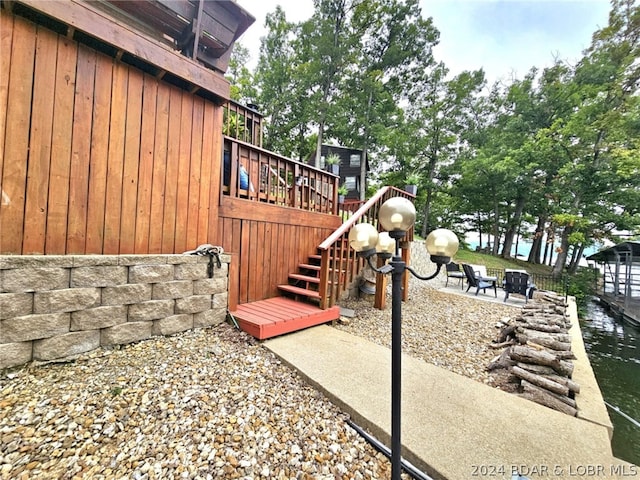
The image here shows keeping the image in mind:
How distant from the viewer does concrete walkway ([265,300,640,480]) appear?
53.2 inches

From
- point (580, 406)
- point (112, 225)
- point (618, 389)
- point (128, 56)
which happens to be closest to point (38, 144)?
point (112, 225)

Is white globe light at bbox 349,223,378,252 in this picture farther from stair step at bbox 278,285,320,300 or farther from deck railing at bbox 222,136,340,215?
deck railing at bbox 222,136,340,215

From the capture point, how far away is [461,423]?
1.66 meters

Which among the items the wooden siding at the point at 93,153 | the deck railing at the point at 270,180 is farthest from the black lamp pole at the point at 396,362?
the deck railing at the point at 270,180

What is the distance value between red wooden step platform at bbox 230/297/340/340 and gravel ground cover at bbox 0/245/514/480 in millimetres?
314

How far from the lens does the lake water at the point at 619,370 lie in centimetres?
278

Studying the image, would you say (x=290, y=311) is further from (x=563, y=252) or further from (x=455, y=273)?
(x=563, y=252)

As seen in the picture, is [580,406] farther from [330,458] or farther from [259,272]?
[259,272]

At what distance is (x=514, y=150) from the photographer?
1324 cm

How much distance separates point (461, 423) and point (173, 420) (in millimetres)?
1804

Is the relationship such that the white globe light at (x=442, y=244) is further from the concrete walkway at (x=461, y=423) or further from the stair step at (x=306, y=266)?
the stair step at (x=306, y=266)

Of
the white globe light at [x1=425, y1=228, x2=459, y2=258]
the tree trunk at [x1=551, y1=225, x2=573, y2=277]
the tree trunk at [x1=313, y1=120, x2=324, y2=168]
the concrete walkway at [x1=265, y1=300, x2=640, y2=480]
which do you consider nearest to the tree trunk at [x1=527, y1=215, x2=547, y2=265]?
the tree trunk at [x1=551, y1=225, x2=573, y2=277]

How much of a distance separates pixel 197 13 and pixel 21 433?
3.86 m

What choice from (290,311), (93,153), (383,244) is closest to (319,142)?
(290,311)
